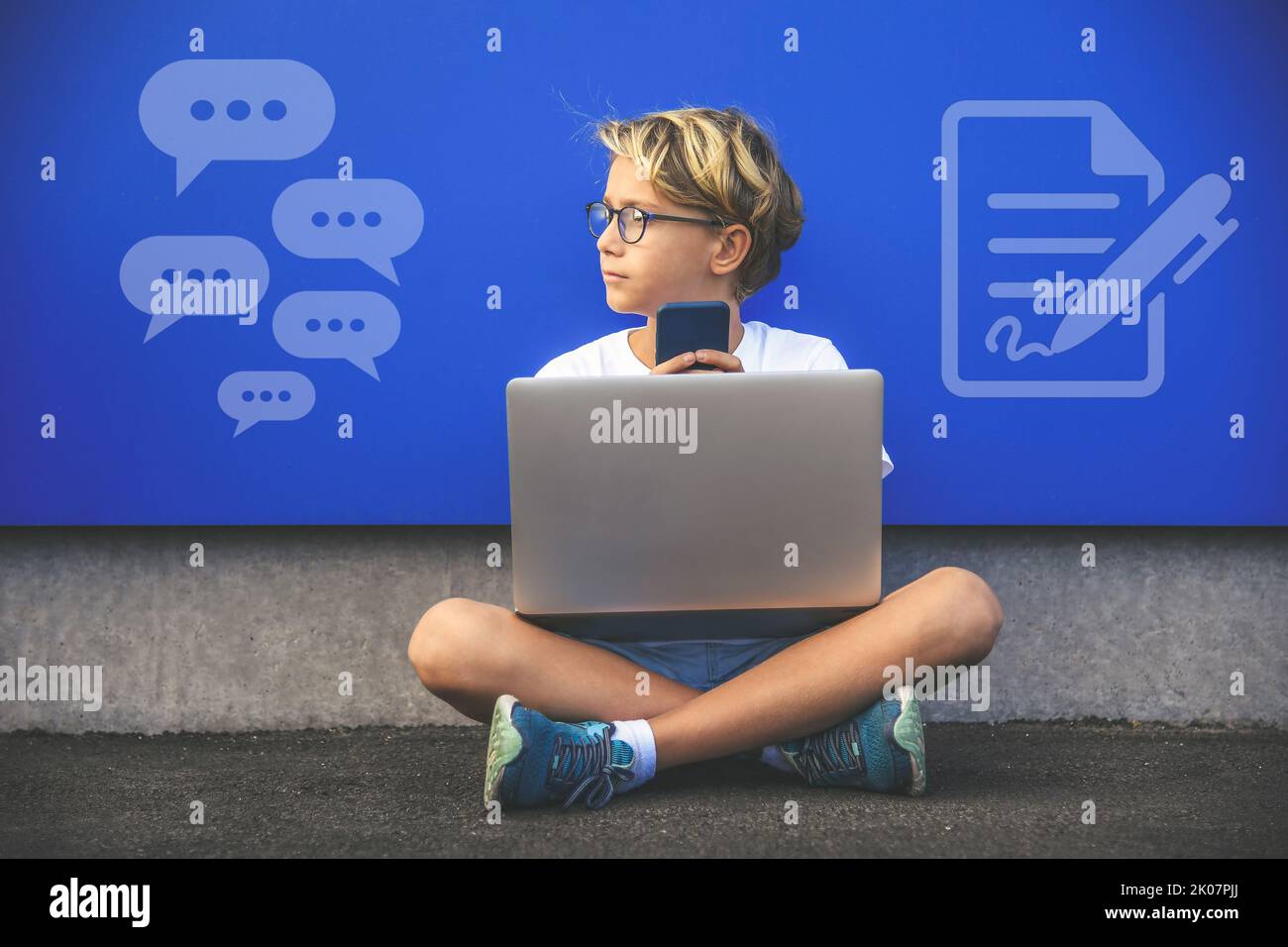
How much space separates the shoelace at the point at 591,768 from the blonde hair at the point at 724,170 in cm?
104

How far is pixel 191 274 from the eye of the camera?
2604mm

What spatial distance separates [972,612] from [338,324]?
1.55 metres

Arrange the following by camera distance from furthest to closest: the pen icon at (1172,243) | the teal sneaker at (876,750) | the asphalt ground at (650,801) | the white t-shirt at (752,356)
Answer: the pen icon at (1172,243)
the white t-shirt at (752,356)
the teal sneaker at (876,750)
the asphalt ground at (650,801)

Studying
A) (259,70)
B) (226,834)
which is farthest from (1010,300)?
(226,834)

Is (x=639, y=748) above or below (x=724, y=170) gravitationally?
below

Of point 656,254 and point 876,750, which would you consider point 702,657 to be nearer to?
point 876,750

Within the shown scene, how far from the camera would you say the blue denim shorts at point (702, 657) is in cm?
212

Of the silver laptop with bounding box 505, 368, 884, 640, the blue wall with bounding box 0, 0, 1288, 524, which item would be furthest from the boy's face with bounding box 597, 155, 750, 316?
the silver laptop with bounding box 505, 368, 884, 640

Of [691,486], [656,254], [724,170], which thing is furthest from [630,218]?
[691,486]

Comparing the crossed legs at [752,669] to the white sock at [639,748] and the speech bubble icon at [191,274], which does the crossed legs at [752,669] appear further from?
the speech bubble icon at [191,274]

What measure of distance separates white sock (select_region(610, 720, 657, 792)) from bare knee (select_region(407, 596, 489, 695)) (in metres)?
0.28

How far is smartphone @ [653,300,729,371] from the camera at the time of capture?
1948 millimetres

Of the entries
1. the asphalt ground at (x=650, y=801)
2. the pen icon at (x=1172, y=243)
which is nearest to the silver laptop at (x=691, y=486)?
the asphalt ground at (x=650, y=801)

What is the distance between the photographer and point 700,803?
1.96 metres
